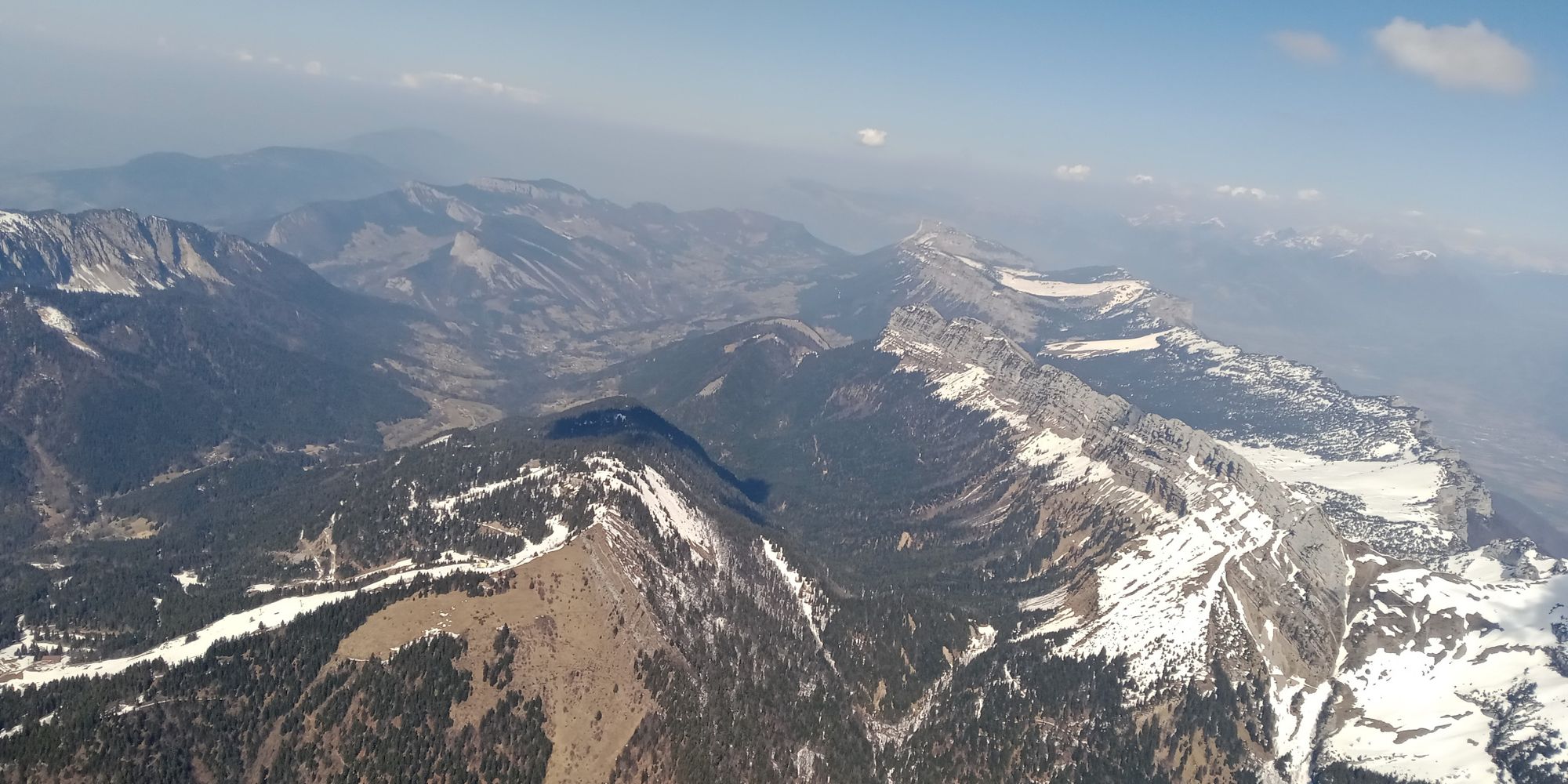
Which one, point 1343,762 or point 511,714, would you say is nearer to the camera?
point 511,714

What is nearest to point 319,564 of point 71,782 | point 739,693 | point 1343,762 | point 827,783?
point 71,782

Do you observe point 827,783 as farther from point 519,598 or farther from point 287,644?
point 287,644

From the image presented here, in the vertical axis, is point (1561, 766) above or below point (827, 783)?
above

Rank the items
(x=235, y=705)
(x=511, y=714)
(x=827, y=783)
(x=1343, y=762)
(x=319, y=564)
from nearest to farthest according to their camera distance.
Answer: (x=235, y=705)
(x=511, y=714)
(x=827, y=783)
(x=1343, y=762)
(x=319, y=564)

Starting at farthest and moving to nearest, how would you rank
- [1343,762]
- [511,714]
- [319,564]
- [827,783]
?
[319,564] < [1343,762] < [827,783] < [511,714]

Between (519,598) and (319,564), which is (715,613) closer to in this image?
(519,598)

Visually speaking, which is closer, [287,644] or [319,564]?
[287,644]

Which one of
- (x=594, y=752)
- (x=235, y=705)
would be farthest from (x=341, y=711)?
(x=594, y=752)

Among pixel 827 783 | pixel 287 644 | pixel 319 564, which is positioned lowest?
pixel 827 783

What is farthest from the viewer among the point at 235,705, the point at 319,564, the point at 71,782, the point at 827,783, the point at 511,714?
the point at 319,564
